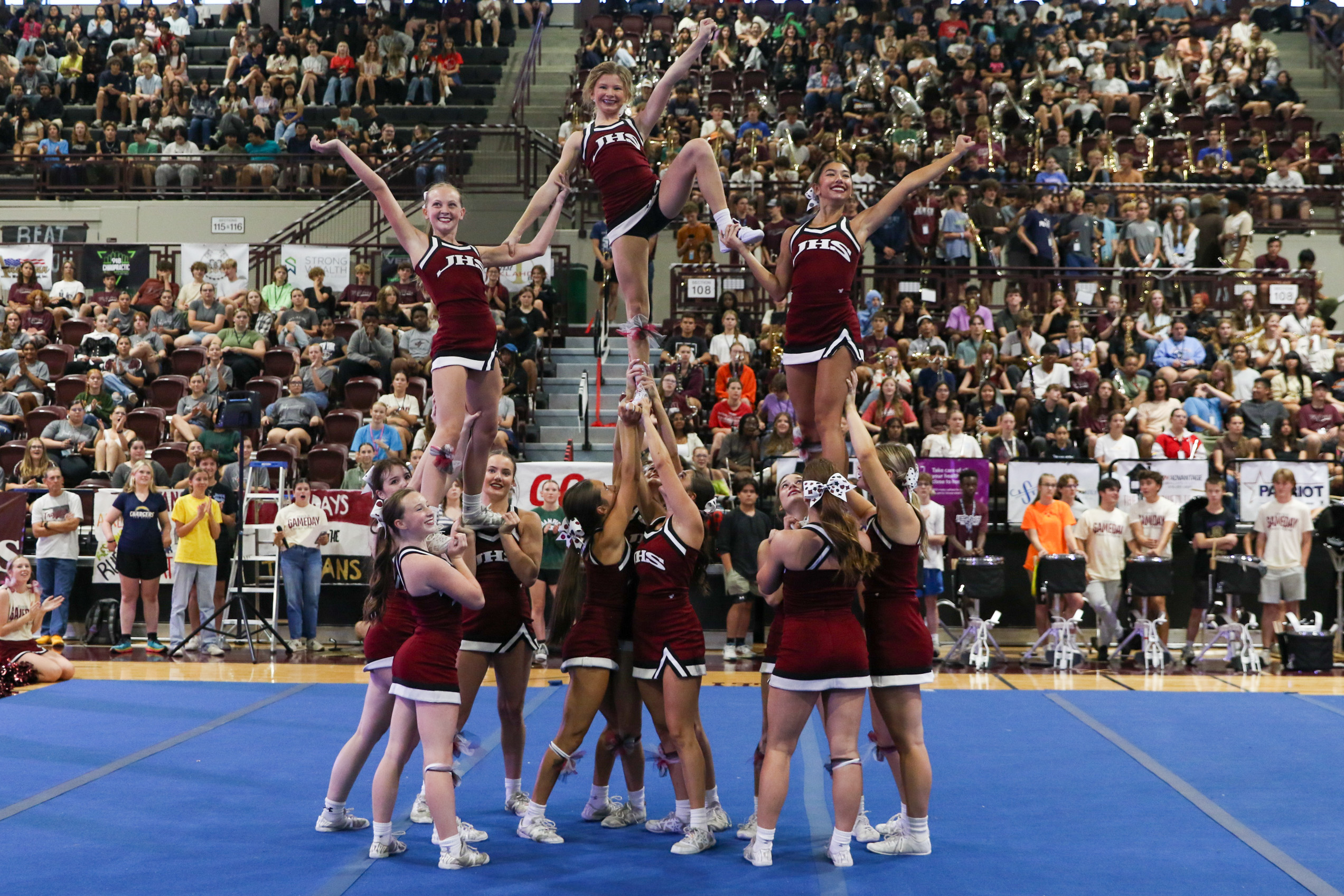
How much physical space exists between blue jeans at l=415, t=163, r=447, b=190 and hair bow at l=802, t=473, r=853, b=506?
530 inches

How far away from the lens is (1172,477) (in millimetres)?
11781

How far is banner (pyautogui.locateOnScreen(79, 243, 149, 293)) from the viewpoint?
16641 millimetres

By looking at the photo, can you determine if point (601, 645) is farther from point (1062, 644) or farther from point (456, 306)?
point (1062, 644)

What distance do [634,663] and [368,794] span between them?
1.87 metres

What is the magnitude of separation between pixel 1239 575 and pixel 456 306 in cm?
787

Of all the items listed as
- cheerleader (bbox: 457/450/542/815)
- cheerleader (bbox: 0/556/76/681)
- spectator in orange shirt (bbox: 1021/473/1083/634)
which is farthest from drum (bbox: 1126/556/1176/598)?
cheerleader (bbox: 0/556/76/681)

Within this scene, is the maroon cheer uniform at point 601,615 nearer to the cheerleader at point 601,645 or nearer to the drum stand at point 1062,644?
the cheerleader at point 601,645

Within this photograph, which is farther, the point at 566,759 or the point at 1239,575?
the point at 1239,575

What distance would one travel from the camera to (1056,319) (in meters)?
14.7

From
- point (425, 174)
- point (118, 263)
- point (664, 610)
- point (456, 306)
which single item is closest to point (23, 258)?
point (118, 263)

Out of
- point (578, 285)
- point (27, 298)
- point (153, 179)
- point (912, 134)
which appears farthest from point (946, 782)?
point (153, 179)

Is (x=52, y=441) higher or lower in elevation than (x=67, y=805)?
higher

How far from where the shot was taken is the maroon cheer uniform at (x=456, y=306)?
5.84m

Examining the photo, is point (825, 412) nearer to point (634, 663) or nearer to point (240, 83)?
point (634, 663)
